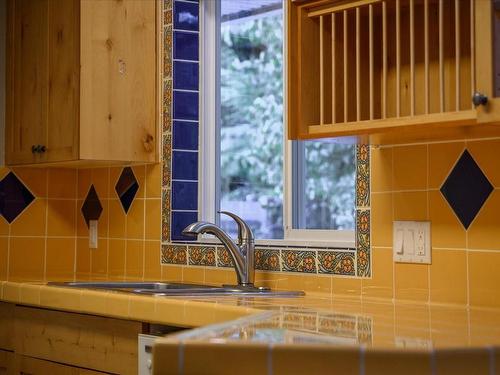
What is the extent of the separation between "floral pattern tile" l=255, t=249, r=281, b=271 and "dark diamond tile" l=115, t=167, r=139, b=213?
76cm

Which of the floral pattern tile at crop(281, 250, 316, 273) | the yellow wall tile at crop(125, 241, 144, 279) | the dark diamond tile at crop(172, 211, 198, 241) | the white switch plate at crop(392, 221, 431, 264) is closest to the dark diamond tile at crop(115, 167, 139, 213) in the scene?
the yellow wall tile at crop(125, 241, 144, 279)

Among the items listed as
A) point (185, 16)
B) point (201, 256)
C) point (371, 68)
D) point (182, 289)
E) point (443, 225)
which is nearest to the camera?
point (371, 68)

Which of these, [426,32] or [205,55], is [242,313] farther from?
[205,55]

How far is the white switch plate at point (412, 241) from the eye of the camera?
274cm

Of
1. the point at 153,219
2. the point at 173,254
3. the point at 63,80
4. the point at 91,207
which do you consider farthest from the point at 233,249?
the point at 91,207

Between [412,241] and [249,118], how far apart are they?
137 centimetres

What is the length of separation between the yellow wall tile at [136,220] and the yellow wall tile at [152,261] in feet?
0.22

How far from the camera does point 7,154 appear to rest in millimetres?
4031

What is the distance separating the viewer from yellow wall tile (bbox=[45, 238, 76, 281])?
416 centimetres

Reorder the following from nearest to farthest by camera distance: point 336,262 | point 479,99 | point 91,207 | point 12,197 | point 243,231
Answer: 1. point 479,99
2. point 336,262
3. point 243,231
4. point 12,197
5. point 91,207

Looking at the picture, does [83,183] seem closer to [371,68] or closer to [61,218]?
[61,218]

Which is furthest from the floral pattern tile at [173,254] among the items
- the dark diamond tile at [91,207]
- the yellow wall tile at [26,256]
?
the yellow wall tile at [26,256]

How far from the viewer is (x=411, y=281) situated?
110 inches

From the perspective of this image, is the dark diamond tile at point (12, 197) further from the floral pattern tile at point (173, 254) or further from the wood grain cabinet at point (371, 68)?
the wood grain cabinet at point (371, 68)
